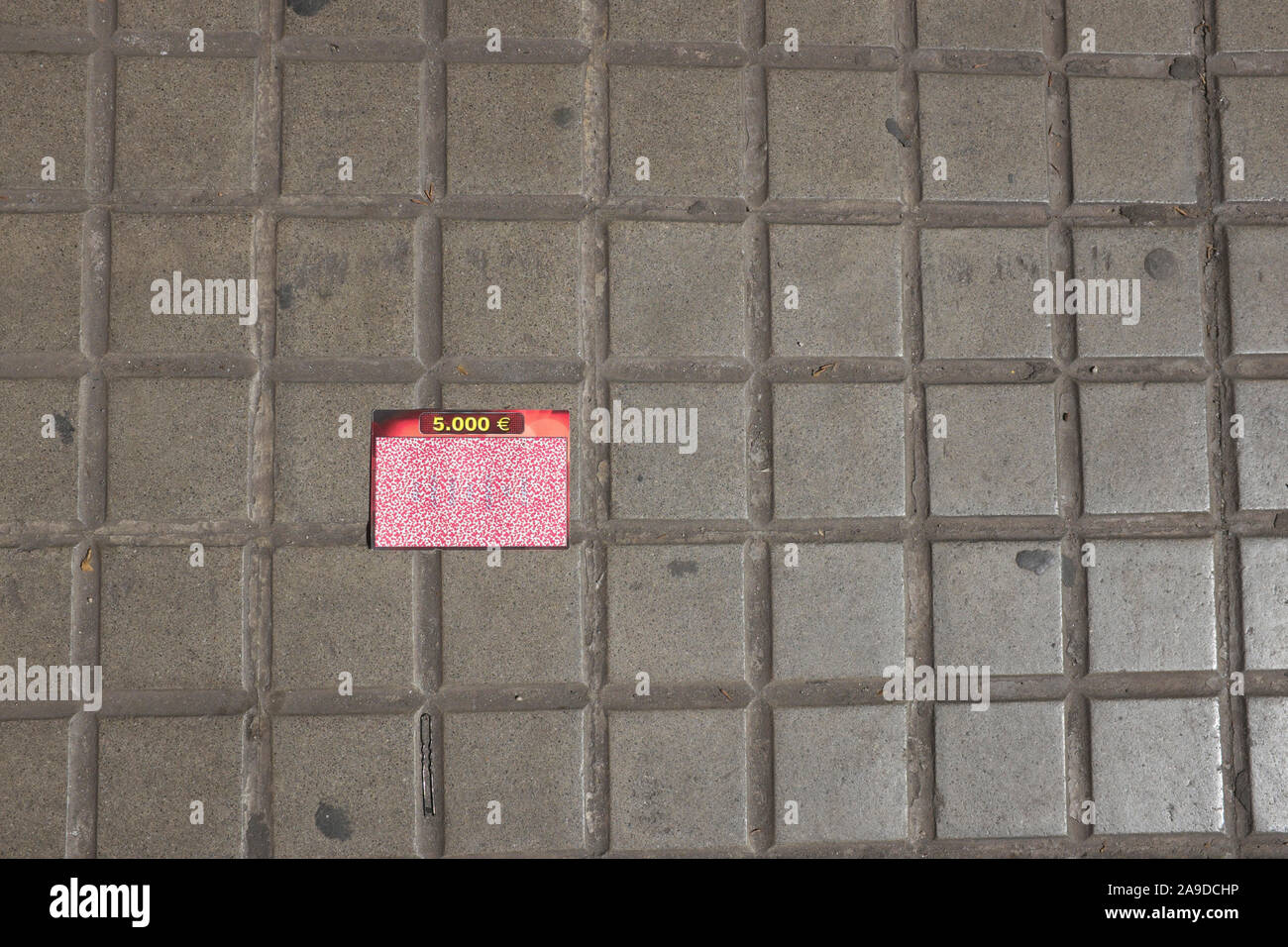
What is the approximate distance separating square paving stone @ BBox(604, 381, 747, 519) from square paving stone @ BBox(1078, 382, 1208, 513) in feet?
3.61

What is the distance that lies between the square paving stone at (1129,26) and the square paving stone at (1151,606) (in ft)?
5.21

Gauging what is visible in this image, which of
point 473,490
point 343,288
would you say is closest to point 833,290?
point 473,490

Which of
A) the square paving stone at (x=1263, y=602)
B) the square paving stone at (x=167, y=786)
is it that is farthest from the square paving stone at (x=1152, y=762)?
the square paving stone at (x=167, y=786)

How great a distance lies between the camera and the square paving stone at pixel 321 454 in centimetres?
245

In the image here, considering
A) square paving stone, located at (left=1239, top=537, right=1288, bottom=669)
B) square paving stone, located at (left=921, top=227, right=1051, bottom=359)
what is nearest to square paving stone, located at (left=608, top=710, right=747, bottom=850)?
square paving stone, located at (left=921, top=227, right=1051, bottom=359)

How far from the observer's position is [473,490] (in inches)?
97.9

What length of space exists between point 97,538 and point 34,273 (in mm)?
817

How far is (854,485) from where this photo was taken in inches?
99.3

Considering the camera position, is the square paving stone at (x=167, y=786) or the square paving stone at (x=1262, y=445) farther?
the square paving stone at (x=1262, y=445)

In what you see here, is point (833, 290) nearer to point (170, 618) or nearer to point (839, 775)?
point (839, 775)

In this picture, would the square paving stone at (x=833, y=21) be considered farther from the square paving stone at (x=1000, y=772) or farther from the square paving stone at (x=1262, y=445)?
the square paving stone at (x=1000, y=772)

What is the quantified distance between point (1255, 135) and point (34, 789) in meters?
4.26
